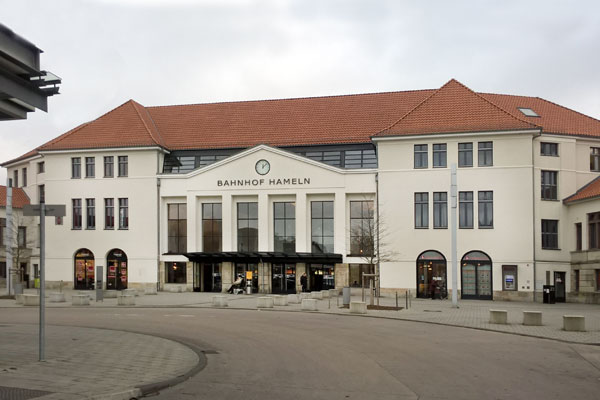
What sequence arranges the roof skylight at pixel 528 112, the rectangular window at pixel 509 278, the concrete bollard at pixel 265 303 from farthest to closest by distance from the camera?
the roof skylight at pixel 528 112 → the rectangular window at pixel 509 278 → the concrete bollard at pixel 265 303

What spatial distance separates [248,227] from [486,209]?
17.2 metres

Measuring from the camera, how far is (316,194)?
46.2 meters

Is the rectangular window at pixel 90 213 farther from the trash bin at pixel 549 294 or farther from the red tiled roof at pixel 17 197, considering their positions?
the trash bin at pixel 549 294

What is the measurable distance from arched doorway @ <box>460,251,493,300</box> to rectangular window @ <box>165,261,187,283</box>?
20732mm

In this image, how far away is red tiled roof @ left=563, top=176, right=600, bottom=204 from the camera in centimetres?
3885

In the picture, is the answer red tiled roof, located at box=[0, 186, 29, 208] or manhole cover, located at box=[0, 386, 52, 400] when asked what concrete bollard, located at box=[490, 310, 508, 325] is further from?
red tiled roof, located at box=[0, 186, 29, 208]

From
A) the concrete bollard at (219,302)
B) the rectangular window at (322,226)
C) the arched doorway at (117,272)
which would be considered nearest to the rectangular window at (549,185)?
the rectangular window at (322,226)

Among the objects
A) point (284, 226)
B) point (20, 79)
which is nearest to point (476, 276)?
point (284, 226)

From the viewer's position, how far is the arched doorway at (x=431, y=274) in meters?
→ 41.5

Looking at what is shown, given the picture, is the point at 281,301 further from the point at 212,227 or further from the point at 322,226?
the point at 212,227

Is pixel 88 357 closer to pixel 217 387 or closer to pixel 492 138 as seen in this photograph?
pixel 217 387

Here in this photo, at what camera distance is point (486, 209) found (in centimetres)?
4128

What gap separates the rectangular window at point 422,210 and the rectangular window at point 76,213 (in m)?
26.3

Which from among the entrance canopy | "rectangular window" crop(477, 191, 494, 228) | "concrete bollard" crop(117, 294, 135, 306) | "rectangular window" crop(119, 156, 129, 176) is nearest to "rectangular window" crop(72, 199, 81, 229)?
"rectangular window" crop(119, 156, 129, 176)
